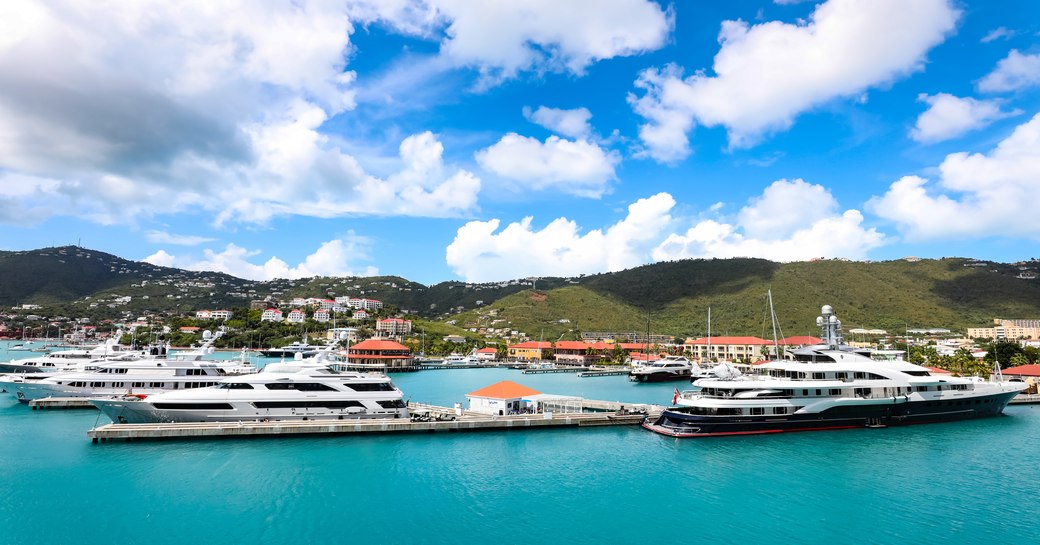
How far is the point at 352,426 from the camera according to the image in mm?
35031

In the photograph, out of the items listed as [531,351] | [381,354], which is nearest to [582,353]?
[531,351]

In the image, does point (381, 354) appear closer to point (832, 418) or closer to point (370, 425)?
point (370, 425)

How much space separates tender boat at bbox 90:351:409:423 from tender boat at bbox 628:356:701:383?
56.0 metres

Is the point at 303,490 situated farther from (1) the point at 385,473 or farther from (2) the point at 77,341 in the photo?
(2) the point at 77,341

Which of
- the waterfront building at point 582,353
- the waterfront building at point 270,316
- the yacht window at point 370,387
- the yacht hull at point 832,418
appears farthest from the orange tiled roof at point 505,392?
the waterfront building at point 270,316

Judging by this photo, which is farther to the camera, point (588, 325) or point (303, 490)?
point (588, 325)

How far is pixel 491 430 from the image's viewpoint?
37.7m

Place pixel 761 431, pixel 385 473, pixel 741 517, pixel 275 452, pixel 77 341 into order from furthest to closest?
pixel 77 341 → pixel 761 431 → pixel 275 452 → pixel 385 473 → pixel 741 517

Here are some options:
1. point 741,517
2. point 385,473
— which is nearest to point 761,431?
point 741,517

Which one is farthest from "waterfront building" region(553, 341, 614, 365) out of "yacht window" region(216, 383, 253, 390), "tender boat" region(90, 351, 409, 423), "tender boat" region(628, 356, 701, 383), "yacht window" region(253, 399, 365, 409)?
"yacht window" region(216, 383, 253, 390)

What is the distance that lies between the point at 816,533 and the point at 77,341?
183 m

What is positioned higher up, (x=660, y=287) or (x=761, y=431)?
(x=660, y=287)

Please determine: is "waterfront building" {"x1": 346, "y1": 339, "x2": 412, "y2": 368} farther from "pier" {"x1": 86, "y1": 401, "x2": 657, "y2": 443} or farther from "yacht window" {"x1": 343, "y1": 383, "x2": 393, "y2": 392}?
"yacht window" {"x1": 343, "y1": 383, "x2": 393, "y2": 392}

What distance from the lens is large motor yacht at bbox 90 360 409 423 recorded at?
34188mm
